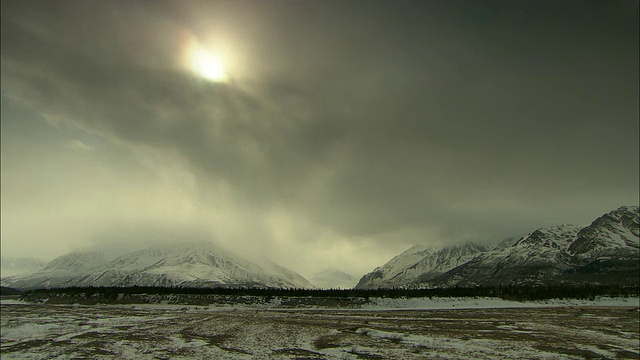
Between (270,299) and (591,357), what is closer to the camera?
(591,357)

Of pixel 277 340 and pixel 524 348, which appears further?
pixel 277 340

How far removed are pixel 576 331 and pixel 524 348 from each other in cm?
1265

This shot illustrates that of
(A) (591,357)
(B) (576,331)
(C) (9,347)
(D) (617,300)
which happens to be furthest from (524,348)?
(D) (617,300)

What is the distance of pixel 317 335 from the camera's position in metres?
25.4

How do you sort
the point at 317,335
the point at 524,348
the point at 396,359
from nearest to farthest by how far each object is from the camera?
1. the point at 396,359
2. the point at 524,348
3. the point at 317,335

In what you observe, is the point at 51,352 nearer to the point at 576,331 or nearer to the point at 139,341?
the point at 139,341

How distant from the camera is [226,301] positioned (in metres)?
88.1

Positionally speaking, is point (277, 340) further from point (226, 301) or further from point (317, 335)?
point (226, 301)

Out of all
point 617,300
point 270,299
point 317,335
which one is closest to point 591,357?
point 317,335

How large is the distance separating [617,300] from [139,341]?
107170mm

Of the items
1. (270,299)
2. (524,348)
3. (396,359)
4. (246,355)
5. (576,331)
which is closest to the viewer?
(396,359)

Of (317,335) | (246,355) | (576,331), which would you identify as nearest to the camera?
(246,355)

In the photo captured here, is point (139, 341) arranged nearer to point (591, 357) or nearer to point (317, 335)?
point (317, 335)

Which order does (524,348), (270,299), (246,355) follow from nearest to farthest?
(246,355)
(524,348)
(270,299)
